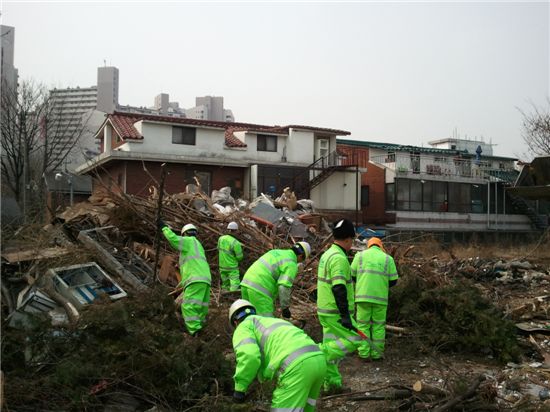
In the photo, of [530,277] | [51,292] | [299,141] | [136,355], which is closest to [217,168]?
[299,141]

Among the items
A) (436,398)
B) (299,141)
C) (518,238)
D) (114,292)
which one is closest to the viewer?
(436,398)

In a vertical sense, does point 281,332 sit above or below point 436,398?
above

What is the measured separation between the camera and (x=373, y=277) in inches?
280

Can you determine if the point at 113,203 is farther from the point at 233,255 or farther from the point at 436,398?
the point at 436,398

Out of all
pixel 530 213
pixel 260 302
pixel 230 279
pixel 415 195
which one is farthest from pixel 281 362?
pixel 530 213

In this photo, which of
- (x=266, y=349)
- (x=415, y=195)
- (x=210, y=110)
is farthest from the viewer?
(x=210, y=110)

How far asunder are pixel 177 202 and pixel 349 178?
17863 mm

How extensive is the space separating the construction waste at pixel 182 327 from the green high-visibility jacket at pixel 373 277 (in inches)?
36.3

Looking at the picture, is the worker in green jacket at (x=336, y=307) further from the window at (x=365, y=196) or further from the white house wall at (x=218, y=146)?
the window at (x=365, y=196)

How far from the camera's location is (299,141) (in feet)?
96.3

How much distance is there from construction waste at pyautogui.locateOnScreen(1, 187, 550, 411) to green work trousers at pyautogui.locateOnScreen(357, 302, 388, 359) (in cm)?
31

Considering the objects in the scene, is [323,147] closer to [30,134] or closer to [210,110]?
[30,134]

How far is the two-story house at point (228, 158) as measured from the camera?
82.9ft

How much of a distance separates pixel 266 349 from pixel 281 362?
0.20 metres
